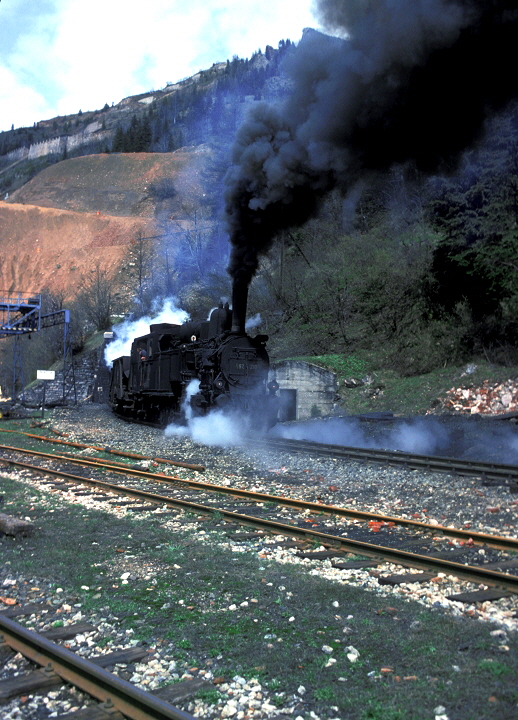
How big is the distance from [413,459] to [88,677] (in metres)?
9.71

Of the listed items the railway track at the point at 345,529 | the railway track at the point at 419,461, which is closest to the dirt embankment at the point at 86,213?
the railway track at the point at 419,461

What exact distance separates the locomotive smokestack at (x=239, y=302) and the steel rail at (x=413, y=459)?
3252mm

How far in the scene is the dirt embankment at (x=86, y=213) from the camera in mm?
73375

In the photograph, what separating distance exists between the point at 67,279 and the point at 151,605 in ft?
228

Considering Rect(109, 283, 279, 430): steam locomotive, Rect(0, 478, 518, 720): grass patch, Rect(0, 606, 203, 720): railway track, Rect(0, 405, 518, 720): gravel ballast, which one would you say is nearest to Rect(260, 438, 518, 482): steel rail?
Rect(0, 405, 518, 720): gravel ballast

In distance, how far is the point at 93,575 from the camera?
588 cm

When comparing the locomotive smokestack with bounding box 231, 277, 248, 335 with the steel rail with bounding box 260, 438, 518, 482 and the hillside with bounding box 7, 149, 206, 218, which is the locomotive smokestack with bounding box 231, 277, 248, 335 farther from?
the hillside with bounding box 7, 149, 206, 218

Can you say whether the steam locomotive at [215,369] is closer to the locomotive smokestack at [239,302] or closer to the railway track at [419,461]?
the locomotive smokestack at [239,302]

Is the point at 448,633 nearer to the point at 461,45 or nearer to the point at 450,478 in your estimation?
the point at 450,478

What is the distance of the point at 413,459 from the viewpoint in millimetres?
12445

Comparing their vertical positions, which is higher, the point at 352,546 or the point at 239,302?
the point at 239,302

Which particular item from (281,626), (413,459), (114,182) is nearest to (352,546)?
(281,626)

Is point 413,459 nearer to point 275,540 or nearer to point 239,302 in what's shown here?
point 275,540

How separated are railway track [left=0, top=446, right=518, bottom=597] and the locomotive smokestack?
6.15 m
